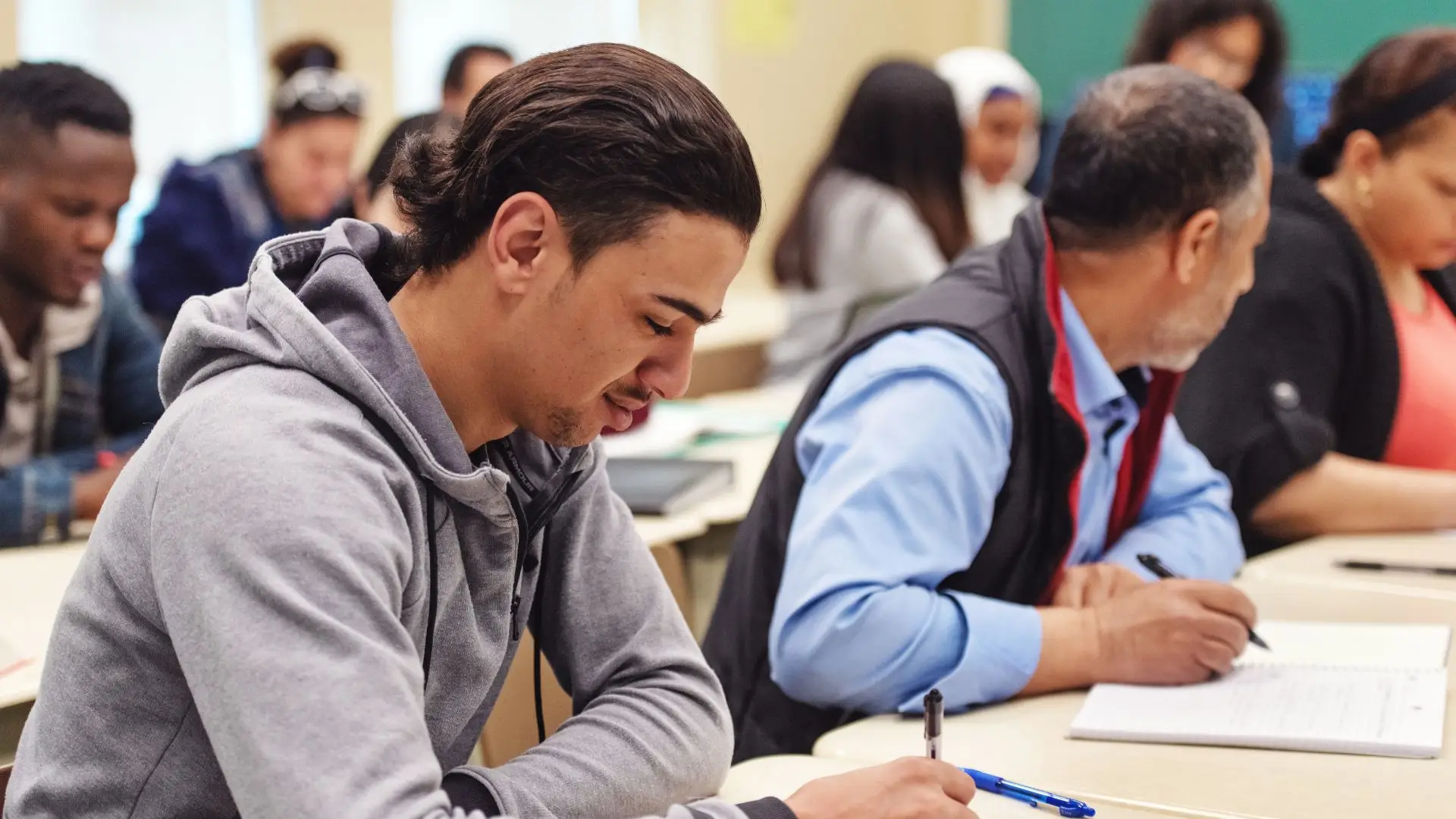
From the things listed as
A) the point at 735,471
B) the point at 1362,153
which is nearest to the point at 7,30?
the point at 735,471

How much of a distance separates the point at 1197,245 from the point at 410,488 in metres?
1.07

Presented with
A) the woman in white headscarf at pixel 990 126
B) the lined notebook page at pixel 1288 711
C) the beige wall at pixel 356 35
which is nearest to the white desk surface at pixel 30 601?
the lined notebook page at pixel 1288 711

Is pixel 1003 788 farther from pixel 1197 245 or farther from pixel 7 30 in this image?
pixel 7 30

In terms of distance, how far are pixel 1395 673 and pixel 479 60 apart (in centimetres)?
360

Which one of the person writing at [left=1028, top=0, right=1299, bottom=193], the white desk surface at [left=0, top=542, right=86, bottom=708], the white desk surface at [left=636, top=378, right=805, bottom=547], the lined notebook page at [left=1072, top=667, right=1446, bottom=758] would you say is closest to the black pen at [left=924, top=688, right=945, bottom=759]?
the lined notebook page at [left=1072, top=667, right=1446, bottom=758]

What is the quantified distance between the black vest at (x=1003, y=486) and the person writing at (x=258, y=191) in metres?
2.40

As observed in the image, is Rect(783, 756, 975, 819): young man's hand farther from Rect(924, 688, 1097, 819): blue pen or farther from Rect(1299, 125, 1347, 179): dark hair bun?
Rect(1299, 125, 1347, 179): dark hair bun

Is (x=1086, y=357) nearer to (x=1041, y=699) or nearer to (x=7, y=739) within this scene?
(x=1041, y=699)

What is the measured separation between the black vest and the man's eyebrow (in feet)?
2.02

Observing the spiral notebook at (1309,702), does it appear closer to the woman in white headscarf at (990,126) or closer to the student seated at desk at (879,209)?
the student seated at desk at (879,209)

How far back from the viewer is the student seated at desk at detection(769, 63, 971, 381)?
4.27 metres

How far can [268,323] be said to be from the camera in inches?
41.1

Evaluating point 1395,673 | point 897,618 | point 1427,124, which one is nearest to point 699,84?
point 897,618

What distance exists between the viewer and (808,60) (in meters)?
6.02
